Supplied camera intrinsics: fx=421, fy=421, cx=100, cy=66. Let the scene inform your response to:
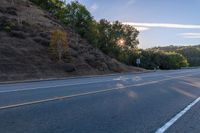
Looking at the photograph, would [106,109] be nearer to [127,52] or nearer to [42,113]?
[42,113]

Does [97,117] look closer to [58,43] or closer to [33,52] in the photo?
[58,43]

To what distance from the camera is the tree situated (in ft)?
160

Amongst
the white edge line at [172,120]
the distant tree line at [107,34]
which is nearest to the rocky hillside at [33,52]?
the distant tree line at [107,34]

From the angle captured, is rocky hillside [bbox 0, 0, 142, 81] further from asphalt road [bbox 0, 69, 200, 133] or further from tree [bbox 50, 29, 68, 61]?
asphalt road [bbox 0, 69, 200, 133]

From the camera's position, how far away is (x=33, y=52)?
4953cm

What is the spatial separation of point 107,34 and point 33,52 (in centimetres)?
4077

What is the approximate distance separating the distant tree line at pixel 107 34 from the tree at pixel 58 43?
23861 mm

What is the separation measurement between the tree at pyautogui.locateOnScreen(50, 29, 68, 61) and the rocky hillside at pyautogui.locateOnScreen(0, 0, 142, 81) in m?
1.02

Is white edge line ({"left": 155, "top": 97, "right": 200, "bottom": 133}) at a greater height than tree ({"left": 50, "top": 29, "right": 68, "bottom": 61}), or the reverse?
tree ({"left": 50, "top": 29, "right": 68, "bottom": 61})

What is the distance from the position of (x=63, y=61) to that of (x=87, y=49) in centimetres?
1269

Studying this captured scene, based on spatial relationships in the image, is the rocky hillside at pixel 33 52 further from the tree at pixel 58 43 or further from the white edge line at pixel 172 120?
the white edge line at pixel 172 120

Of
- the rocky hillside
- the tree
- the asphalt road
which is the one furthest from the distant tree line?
the asphalt road

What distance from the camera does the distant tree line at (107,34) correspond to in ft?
259

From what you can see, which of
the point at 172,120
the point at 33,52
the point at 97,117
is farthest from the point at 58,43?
the point at 172,120
